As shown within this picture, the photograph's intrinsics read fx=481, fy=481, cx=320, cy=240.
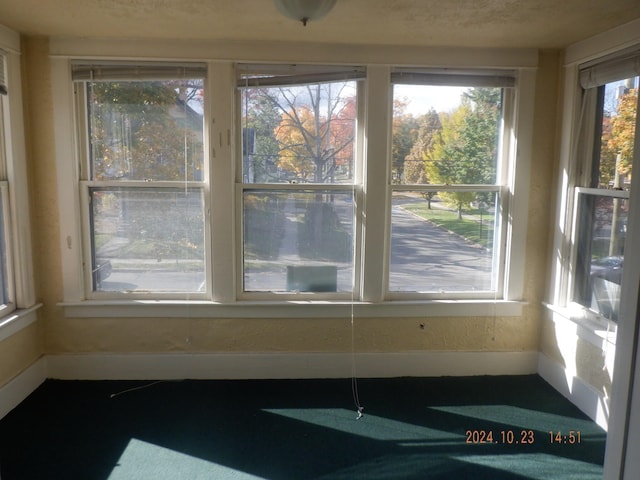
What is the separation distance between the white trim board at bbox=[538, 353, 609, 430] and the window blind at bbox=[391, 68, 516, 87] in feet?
6.47

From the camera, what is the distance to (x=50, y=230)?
3.23 metres

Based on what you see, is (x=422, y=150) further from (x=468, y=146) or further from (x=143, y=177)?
(x=143, y=177)

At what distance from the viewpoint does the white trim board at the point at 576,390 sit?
2.83 meters

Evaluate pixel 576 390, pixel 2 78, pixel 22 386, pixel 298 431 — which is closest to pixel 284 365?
pixel 298 431

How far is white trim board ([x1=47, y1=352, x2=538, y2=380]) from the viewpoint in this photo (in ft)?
11.0

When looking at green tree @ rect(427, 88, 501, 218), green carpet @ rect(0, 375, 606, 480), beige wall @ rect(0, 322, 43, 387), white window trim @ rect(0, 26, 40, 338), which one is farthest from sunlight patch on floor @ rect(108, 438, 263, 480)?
green tree @ rect(427, 88, 501, 218)

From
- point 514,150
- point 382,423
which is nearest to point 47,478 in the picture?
point 382,423

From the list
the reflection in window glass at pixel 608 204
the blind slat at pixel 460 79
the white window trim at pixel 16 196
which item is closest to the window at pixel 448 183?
the blind slat at pixel 460 79

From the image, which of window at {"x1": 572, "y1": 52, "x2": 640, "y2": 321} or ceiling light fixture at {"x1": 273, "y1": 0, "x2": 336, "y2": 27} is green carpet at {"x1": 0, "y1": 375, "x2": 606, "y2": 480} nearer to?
window at {"x1": 572, "y1": 52, "x2": 640, "y2": 321}

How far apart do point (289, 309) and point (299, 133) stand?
122cm

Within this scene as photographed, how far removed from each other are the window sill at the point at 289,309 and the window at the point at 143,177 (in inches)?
4.3

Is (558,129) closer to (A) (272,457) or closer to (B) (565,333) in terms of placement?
(B) (565,333)

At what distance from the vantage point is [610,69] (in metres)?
2.79
